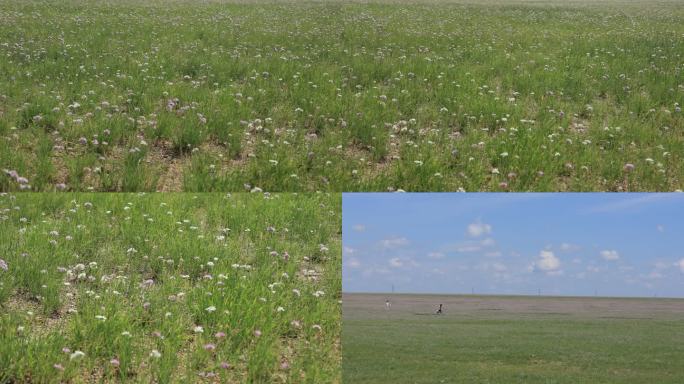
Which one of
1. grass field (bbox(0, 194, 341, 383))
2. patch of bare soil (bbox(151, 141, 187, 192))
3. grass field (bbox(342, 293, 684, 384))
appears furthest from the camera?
patch of bare soil (bbox(151, 141, 187, 192))

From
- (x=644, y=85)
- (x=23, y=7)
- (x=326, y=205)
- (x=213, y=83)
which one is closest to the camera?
(x=326, y=205)

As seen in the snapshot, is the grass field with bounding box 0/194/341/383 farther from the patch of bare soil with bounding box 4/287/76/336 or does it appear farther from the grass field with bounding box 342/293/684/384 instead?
the grass field with bounding box 342/293/684/384

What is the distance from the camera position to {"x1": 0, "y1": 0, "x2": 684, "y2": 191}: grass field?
6703 millimetres

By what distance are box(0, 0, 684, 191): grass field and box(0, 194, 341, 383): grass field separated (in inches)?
19.0

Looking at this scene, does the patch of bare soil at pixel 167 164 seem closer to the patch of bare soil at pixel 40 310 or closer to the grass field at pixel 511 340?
the patch of bare soil at pixel 40 310

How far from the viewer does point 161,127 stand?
7570 millimetres

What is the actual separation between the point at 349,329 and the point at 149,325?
1.79 metres

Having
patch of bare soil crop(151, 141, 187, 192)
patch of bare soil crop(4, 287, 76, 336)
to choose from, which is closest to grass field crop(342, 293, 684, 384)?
patch of bare soil crop(4, 287, 76, 336)

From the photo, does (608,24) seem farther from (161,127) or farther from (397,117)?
(161,127)

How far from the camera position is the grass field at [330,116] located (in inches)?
264

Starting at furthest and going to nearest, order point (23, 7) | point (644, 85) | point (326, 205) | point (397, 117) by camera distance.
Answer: point (23, 7)
point (644, 85)
point (397, 117)
point (326, 205)

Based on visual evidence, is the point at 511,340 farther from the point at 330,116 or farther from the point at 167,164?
the point at 167,164

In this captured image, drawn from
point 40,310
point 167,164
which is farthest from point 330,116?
point 40,310

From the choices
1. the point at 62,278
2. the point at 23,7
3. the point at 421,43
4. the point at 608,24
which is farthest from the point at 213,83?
the point at 608,24
